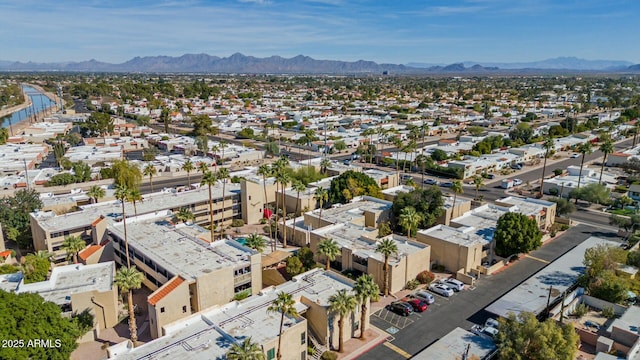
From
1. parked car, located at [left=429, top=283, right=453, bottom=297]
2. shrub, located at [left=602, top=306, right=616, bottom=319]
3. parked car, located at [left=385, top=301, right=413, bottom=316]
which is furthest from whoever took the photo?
parked car, located at [left=429, top=283, right=453, bottom=297]

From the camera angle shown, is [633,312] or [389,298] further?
[389,298]

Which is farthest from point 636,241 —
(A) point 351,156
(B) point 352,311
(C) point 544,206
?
(A) point 351,156

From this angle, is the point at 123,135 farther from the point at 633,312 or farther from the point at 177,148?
the point at 633,312

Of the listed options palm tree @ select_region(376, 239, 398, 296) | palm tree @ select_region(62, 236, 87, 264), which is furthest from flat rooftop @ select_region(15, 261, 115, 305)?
palm tree @ select_region(376, 239, 398, 296)

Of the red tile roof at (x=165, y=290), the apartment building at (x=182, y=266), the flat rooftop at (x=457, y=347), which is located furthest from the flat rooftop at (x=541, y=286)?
the red tile roof at (x=165, y=290)

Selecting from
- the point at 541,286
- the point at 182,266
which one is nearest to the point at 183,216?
the point at 182,266

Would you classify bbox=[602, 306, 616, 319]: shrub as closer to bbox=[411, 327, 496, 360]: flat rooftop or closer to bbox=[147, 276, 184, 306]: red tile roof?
bbox=[411, 327, 496, 360]: flat rooftop

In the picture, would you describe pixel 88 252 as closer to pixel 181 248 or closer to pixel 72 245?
pixel 72 245
